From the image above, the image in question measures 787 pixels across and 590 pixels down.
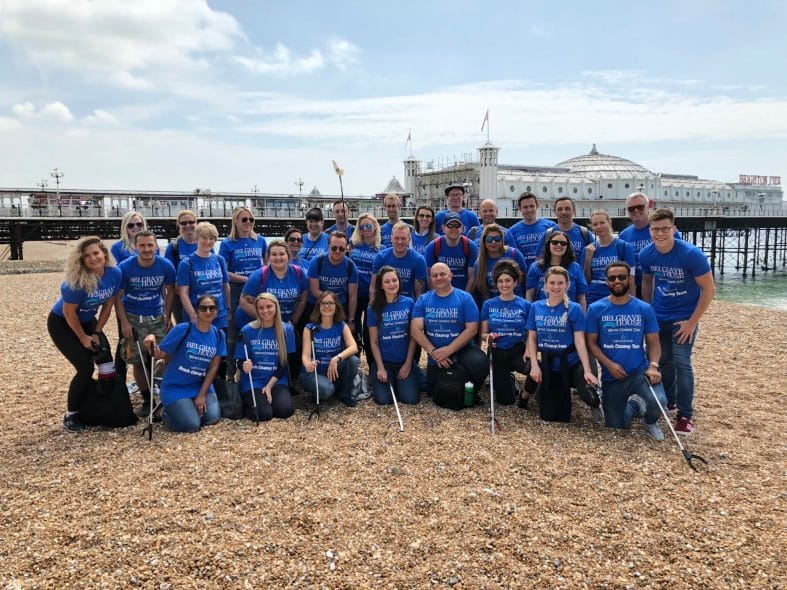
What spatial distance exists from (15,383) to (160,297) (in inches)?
128

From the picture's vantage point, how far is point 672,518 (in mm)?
3977

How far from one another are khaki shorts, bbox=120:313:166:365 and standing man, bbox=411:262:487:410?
3039mm

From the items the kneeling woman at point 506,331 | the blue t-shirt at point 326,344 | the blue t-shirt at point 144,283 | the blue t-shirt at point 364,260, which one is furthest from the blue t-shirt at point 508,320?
the blue t-shirt at point 144,283

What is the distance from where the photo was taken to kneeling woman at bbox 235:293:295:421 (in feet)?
19.9

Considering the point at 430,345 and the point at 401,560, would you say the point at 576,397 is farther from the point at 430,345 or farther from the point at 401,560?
the point at 401,560

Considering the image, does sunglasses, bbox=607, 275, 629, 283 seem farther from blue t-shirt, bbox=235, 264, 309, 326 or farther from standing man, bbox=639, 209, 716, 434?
blue t-shirt, bbox=235, 264, 309, 326

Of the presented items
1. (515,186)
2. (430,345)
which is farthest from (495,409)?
(515,186)

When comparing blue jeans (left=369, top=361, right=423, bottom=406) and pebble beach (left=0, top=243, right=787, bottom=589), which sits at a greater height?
blue jeans (left=369, top=361, right=423, bottom=406)

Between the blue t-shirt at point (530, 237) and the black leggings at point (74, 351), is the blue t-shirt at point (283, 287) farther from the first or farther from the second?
the blue t-shirt at point (530, 237)

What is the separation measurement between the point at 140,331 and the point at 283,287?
1739 millimetres

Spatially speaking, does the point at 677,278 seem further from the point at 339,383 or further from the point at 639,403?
the point at 339,383

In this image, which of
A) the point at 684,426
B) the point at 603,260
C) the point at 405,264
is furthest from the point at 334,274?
the point at 684,426

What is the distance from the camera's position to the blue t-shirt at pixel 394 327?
6.55 meters

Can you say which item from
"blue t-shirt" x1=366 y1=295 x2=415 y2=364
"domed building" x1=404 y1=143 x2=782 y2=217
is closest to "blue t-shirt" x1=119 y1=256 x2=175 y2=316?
"blue t-shirt" x1=366 y1=295 x2=415 y2=364
